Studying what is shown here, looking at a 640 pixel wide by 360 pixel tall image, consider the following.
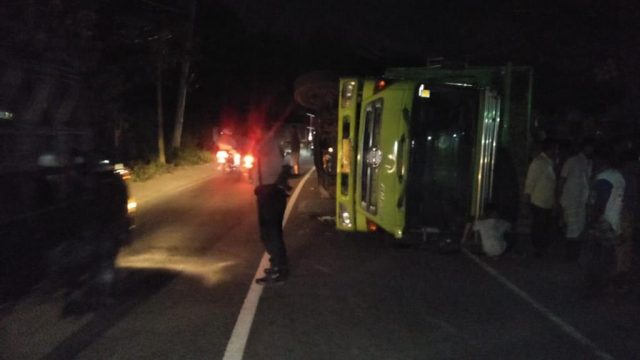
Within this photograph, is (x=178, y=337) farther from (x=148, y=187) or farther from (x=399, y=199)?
(x=148, y=187)

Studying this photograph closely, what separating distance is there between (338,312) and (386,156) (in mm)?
3260

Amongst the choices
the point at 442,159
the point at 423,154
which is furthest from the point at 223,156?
the point at 423,154

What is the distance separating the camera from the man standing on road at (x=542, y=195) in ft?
36.0

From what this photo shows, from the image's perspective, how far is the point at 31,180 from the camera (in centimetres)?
711

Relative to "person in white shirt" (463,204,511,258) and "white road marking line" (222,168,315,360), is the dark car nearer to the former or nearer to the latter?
"white road marking line" (222,168,315,360)

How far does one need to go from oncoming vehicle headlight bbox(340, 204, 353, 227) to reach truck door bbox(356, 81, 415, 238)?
0.43 metres

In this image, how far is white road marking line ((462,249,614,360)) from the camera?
6.58 m

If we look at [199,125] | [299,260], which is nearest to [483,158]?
[299,260]

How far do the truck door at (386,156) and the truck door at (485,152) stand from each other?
108cm

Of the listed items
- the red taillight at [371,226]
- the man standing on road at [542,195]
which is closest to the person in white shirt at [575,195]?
the man standing on road at [542,195]

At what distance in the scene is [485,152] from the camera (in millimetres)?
10484

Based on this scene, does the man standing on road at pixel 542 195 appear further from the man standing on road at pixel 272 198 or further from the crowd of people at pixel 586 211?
the man standing on road at pixel 272 198

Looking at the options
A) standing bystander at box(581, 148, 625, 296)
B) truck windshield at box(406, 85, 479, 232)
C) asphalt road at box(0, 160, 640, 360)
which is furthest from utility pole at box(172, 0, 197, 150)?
standing bystander at box(581, 148, 625, 296)

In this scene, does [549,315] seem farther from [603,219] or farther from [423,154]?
[423,154]
